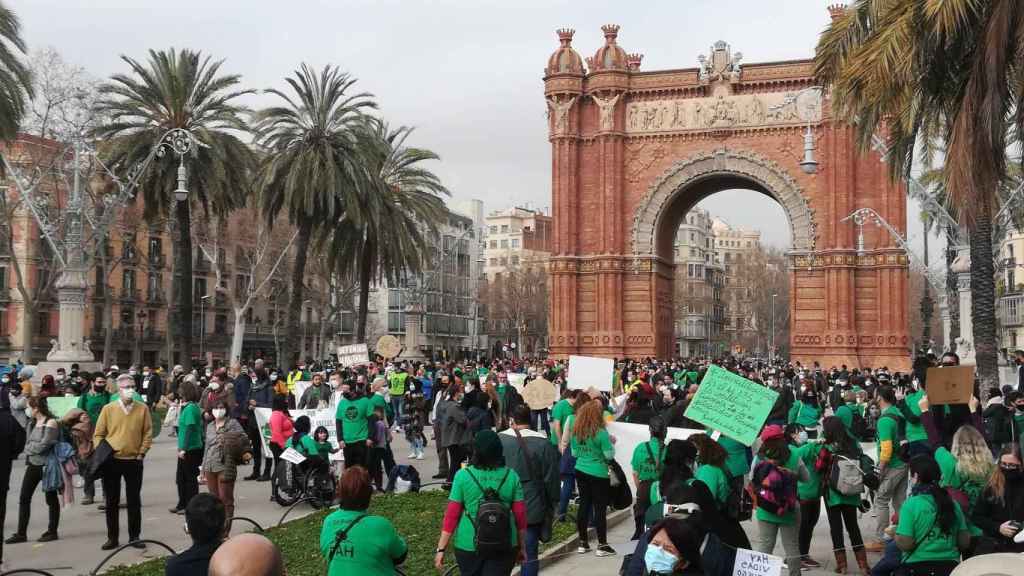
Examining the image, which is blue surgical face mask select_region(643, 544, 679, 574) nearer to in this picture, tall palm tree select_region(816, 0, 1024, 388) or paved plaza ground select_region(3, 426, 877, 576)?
paved plaza ground select_region(3, 426, 877, 576)

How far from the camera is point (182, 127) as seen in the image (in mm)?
29953

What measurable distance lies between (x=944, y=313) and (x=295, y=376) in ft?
70.3

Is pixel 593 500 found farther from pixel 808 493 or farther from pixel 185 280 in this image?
pixel 185 280

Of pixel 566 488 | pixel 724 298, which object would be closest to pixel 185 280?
pixel 566 488

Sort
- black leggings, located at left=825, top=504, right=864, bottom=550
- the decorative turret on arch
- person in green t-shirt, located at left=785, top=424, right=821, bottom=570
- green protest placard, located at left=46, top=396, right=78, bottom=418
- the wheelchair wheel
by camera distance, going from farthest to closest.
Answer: the decorative turret on arch < green protest placard, located at left=46, top=396, right=78, bottom=418 < the wheelchair wheel < black leggings, located at left=825, top=504, right=864, bottom=550 < person in green t-shirt, located at left=785, top=424, right=821, bottom=570

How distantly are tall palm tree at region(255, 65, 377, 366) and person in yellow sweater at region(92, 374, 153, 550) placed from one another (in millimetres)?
19472

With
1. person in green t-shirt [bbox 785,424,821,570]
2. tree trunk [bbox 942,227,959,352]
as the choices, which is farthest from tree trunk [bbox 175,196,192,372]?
person in green t-shirt [bbox 785,424,821,570]

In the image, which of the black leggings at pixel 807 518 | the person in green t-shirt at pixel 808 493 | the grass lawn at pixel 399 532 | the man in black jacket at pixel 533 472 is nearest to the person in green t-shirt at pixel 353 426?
the grass lawn at pixel 399 532

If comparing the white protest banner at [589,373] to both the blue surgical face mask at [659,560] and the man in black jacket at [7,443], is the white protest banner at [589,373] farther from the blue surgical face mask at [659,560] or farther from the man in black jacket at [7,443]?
the blue surgical face mask at [659,560]

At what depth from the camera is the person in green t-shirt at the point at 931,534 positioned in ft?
22.1

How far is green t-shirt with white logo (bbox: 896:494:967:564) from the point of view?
675cm

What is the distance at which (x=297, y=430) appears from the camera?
13586 mm

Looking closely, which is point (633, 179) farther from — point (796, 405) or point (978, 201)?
point (978, 201)

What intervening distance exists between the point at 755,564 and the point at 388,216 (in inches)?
1116
